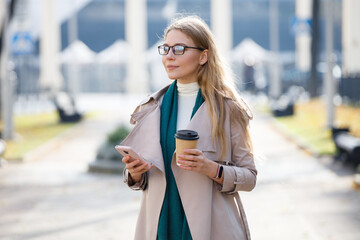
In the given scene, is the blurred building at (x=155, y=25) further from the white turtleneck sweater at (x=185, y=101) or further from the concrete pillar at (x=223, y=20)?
the white turtleneck sweater at (x=185, y=101)

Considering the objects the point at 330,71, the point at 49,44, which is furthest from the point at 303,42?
the point at 330,71

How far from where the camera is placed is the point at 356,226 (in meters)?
6.25

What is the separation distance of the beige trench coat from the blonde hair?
4 cm

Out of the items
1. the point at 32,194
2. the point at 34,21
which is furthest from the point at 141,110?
the point at 34,21

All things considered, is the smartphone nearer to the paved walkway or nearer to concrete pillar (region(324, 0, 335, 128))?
the paved walkway

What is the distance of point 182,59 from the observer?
279 cm

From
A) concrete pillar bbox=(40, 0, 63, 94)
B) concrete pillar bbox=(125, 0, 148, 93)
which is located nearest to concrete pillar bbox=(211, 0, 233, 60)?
concrete pillar bbox=(125, 0, 148, 93)

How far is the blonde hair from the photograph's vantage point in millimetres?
2747

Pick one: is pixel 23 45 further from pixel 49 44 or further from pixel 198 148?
pixel 49 44

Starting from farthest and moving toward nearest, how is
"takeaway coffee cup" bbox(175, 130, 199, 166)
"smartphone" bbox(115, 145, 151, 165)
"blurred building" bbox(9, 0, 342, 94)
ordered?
"blurred building" bbox(9, 0, 342, 94) < "smartphone" bbox(115, 145, 151, 165) < "takeaway coffee cup" bbox(175, 130, 199, 166)

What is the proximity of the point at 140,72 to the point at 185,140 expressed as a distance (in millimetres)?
35700

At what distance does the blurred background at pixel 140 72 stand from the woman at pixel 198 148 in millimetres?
278

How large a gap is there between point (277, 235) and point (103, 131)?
38.7 feet

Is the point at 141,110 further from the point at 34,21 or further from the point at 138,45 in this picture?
the point at 34,21
